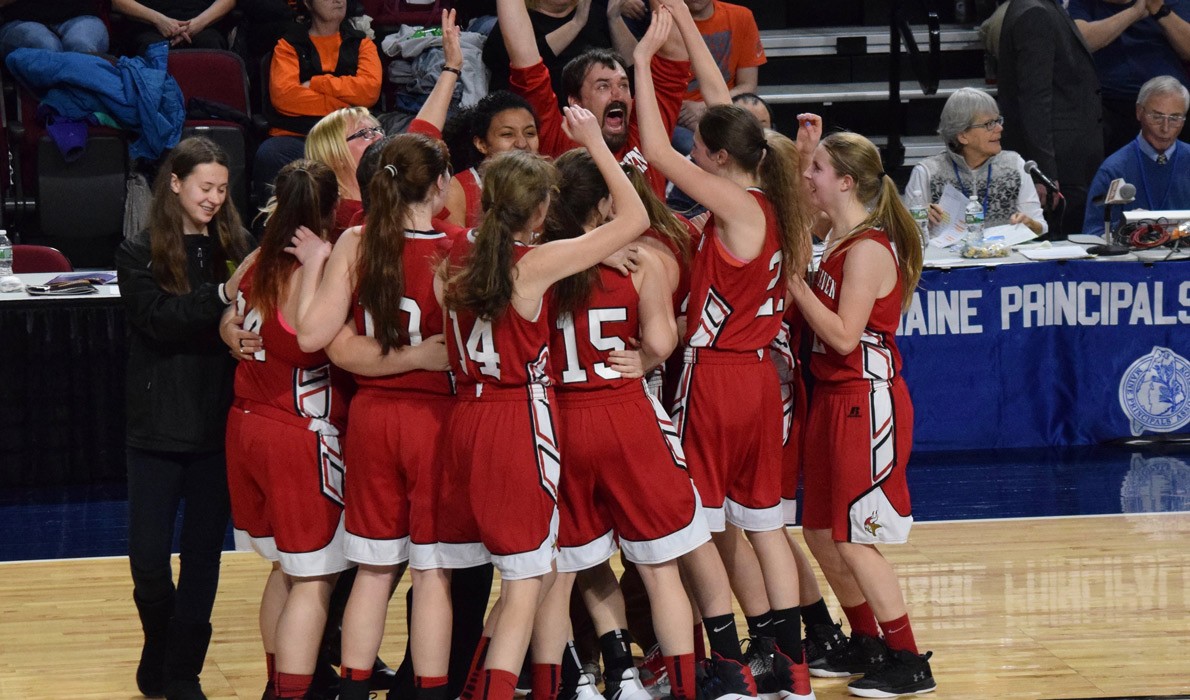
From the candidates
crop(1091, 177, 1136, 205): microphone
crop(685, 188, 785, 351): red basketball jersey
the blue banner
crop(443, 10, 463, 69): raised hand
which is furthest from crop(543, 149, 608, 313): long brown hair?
crop(1091, 177, 1136, 205): microphone

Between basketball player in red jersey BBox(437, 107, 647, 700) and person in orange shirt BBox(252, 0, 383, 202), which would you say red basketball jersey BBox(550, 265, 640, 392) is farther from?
person in orange shirt BBox(252, 0, 383, 202)

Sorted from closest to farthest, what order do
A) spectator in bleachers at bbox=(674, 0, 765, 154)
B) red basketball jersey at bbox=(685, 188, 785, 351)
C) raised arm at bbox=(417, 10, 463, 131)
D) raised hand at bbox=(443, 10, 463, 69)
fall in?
1. red basketball jersey at bbox=(685, 188, 785, 351)
2. raised arm at bbox=(417, 10, 463, 131)
3. raised hand at bbox=(443, 10, 463, 69)
4. spectator in bleachers at bbox=(674, 0, 765, 154)

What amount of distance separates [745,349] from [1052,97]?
556cm

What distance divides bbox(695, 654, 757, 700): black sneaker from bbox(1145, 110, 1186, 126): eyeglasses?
5034 mm

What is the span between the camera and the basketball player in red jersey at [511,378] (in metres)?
3.60

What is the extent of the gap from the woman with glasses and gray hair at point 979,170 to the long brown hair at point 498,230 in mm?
4064

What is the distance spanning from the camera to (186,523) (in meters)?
4.23

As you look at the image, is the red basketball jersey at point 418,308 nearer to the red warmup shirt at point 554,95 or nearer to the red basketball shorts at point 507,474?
the red basketball shorts at point 507,474

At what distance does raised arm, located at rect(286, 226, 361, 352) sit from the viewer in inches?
146

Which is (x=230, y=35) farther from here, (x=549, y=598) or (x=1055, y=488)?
(x=549, y=598)

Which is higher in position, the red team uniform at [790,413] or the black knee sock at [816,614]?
the red team uniform at [790,413]

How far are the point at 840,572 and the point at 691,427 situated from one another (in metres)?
0.73

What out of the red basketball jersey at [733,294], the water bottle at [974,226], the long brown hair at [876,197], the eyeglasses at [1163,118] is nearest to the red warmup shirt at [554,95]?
the long brown hair at [876,197]

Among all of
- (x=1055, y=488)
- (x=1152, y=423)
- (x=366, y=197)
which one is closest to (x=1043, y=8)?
(x=1152, y=423)
